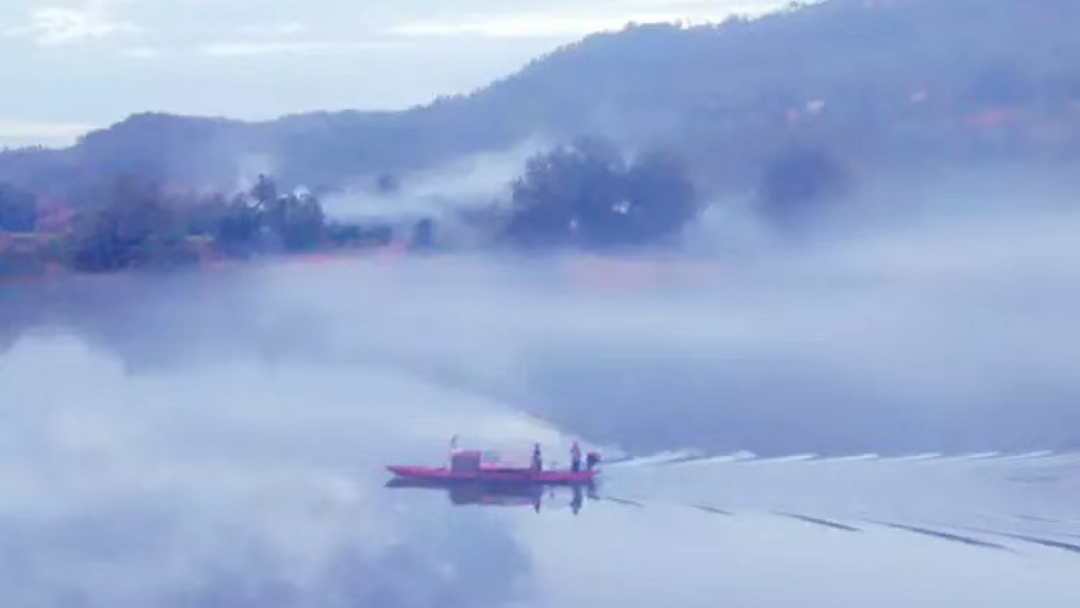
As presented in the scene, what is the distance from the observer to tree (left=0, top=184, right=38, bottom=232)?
12.6 ft

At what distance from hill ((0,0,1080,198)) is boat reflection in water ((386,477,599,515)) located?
2.09 feet

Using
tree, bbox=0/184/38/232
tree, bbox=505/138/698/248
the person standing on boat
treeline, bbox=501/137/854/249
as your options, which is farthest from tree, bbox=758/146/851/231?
tree, bbox=0/184/38/232

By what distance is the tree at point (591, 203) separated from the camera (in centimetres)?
394

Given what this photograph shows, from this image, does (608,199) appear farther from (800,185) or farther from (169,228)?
(169,228)

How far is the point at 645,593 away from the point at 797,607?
0.76ft

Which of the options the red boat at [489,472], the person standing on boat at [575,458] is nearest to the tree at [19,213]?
the red boat at [489,472]

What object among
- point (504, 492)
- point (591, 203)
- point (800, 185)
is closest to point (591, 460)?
point (504, 492)

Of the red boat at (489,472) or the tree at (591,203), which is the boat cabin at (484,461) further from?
the tree at (591,203)

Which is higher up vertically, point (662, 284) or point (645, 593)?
point (662, 284)

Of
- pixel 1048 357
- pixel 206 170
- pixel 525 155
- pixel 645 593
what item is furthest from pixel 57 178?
pixel 1048 357

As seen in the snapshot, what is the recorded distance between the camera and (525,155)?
3.98m

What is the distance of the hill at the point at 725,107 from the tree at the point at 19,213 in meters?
0.03

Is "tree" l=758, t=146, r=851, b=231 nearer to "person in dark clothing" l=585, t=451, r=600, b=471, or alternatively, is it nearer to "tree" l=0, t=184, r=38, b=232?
"person in dark clothing" l=585, t=451, r=600, b=471

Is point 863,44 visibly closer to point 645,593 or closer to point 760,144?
point 760,144
